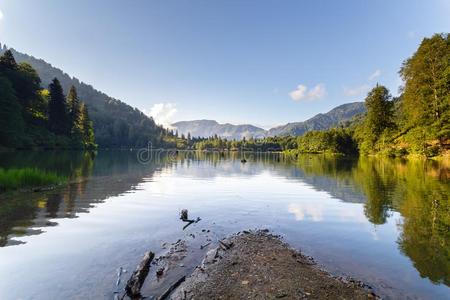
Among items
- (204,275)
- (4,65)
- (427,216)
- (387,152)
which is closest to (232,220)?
(204,275)

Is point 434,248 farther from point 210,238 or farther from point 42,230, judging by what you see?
point 42,230

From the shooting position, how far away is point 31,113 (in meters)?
84.4

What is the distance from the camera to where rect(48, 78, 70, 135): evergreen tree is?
93000mm

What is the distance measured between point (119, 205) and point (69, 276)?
11802mm

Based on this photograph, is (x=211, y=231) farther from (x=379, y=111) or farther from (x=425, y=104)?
(x=379, y=111)

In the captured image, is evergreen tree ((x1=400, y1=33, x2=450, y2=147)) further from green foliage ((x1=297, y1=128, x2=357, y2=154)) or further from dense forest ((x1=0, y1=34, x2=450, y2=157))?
green foliage ((x1=297, y1=128, x2=357, y2=154))

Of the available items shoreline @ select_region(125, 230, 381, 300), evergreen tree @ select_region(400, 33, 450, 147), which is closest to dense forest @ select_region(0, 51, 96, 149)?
shoreline @ select_region(125, 230, 381, 300)

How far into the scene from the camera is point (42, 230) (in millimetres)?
13641

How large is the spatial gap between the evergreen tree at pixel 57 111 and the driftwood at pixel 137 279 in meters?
100

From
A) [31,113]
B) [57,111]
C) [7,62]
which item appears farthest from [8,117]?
[57,111]

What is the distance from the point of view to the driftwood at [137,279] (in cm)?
779

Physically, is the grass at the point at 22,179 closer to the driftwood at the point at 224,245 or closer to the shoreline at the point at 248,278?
the shoreline at the point at 248,278

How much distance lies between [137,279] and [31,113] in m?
96.1

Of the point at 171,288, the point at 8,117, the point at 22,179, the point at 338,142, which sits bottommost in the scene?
the point at 171,288
